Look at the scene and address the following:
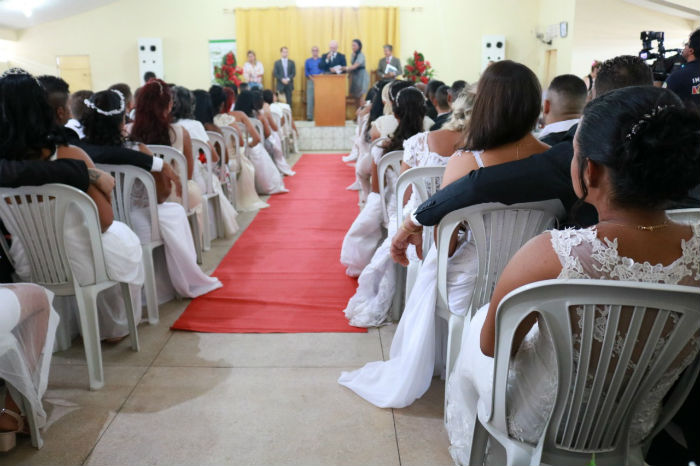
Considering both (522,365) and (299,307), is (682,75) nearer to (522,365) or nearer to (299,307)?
(299,307)

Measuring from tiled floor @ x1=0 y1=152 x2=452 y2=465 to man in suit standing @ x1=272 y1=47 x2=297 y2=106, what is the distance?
425 inches

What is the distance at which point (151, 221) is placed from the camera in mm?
2998

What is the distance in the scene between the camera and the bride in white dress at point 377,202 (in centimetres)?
333

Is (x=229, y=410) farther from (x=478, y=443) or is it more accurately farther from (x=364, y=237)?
(x=364, y=237)

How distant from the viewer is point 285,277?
363 centimetres

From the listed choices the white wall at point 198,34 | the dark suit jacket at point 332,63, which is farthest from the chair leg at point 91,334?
the white wall at point 198,34

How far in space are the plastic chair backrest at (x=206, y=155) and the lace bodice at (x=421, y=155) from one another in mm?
1884

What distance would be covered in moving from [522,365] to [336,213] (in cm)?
418

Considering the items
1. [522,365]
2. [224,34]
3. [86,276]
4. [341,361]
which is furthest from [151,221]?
[224,34]

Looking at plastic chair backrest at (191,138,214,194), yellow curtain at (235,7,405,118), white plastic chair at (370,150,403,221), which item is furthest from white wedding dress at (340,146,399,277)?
yellow curtain at (235,7,405,118)

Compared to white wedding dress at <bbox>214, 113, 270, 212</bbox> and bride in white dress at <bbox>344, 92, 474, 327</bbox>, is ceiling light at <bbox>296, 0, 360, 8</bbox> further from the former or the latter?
bride in white dress at <bbox>344, 92, 474, 327</bbox>

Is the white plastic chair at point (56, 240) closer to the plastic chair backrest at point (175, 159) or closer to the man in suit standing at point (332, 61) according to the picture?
the plastic chair backrest at point (175, 159)

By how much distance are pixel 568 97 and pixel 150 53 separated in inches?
509

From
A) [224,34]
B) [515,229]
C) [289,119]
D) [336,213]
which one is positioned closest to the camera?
[515,229]
